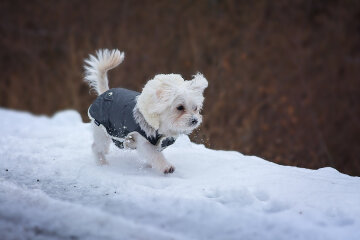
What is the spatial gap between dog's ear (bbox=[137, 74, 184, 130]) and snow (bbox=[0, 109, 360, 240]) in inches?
23.6

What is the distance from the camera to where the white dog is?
4.00 meters

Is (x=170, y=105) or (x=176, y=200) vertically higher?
(x=170, y=105)

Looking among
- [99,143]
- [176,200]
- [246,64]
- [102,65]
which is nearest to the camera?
[176,200]

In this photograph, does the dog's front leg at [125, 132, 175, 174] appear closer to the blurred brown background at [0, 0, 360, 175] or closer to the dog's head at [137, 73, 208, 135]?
the dog's head at [137, 73, 208, 135]

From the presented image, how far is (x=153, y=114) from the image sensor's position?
13.2 ft

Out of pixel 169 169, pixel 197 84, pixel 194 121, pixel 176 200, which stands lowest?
pixel 176 200

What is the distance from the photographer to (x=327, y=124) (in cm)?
1045

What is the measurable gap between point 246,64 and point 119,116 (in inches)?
275

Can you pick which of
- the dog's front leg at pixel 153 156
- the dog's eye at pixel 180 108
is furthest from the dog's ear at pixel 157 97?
the dog's front leg at pixel 153 156

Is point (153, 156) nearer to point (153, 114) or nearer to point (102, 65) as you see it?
point (153, 114)

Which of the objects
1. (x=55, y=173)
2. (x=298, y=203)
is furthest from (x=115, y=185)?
(x=298, y=203)

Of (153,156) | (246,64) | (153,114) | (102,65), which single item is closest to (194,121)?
(153,114)

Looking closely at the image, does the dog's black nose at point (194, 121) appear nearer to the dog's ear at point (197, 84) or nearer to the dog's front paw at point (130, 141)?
the dog's ear at point (197, 84)

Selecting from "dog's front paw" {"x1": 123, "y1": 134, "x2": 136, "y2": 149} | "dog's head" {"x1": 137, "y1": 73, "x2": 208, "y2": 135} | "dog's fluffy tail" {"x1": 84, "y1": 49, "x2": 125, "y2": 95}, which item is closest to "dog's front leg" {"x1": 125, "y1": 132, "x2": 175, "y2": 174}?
"dog's front paw" {"x1": 123, "y1": 134, "x2": 136, "y2": 149}
